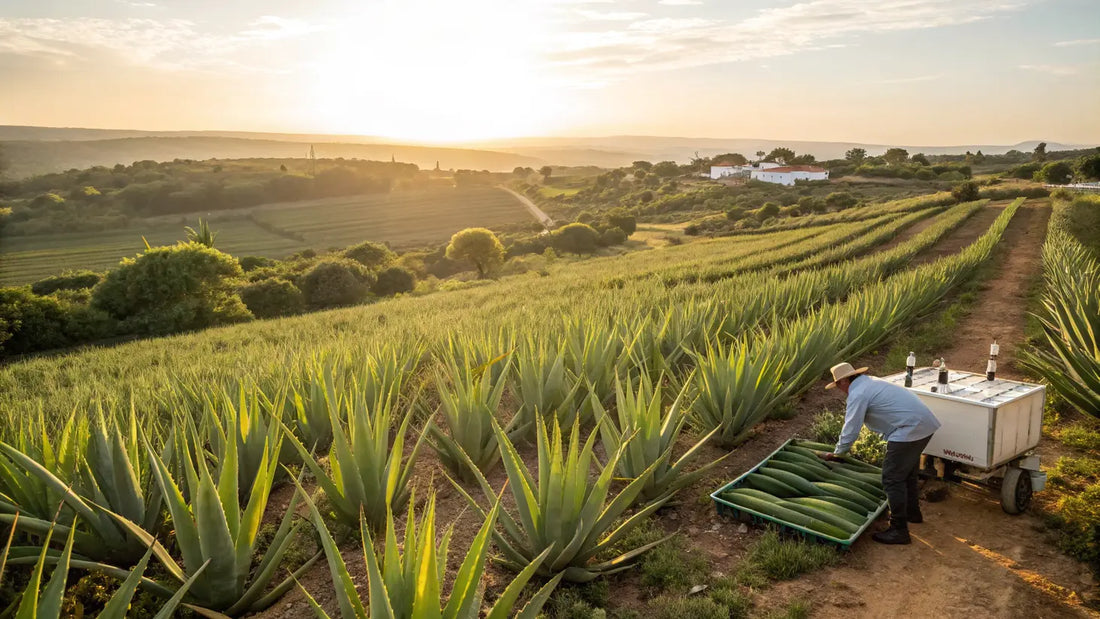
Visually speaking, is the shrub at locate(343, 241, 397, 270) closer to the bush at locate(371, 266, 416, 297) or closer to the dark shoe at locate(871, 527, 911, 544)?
the bush at locate(371, 266, 416, 297)

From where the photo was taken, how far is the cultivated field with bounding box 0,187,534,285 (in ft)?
190

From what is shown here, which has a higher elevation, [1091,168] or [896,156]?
[896,156]

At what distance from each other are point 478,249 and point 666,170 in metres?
85.0

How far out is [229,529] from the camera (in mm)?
3088

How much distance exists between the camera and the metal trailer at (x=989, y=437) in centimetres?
453

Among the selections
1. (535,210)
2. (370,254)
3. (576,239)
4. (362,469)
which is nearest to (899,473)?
(362,469)

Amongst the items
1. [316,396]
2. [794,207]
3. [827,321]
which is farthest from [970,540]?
[794,207]

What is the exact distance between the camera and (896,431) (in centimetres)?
436

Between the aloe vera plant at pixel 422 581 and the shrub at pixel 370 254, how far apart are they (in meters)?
50.8

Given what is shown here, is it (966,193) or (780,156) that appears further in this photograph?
(780,156)

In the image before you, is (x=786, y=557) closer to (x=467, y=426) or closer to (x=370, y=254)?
(x=467, y=426)

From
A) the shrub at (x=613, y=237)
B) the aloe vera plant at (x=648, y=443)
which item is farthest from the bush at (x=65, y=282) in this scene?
the aloe vera plant at (x=648, y=443)

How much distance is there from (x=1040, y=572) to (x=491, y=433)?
3986 mm

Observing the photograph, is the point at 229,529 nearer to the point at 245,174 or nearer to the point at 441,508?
the point at 441,508
